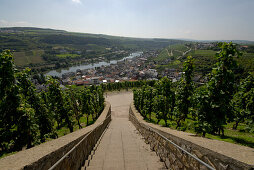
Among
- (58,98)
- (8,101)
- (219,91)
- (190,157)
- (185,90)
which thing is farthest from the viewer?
(58,98)

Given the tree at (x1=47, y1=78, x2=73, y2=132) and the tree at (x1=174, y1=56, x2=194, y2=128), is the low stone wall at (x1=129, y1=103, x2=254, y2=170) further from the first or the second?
the tree at (x1=47, y1=78, x2=73, y2=132)

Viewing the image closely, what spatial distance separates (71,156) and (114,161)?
5.78ft

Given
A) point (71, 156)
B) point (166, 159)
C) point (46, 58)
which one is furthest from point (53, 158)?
point (46, 58)

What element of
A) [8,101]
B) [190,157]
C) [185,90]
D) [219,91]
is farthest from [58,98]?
[219,91]

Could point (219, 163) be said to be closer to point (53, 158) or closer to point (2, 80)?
point (53, 158)

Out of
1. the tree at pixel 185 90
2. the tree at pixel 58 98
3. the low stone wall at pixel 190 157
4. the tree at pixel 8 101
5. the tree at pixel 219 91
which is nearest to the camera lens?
the low stone wall at pixel 190 157

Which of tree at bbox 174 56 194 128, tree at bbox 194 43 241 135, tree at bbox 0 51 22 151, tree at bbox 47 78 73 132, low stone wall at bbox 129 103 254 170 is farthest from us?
tree at bbox 47 78 73 132

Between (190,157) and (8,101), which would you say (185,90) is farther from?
(8,101)

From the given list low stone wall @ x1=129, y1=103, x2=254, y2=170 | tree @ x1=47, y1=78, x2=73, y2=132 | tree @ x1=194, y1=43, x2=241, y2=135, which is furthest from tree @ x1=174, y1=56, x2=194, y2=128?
tree @ x1=47, y1=78, x2=73, y2=132

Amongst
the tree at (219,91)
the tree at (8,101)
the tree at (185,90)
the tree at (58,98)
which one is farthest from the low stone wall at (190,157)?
the tree at (58,98)

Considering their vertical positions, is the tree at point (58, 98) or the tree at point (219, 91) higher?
the tree at point (219, 91)

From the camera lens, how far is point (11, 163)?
282 cm

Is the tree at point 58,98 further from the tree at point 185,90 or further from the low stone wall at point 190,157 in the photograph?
the tree at point 185,90

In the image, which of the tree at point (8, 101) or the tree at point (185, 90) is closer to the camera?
the tree at point (8, 101)
